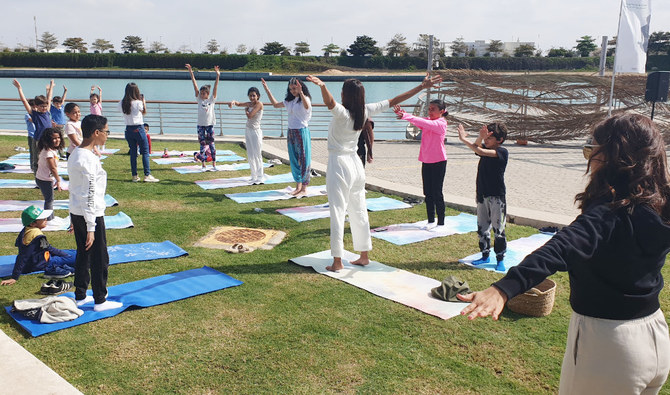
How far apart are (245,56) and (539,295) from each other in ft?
212

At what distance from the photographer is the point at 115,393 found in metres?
3.46

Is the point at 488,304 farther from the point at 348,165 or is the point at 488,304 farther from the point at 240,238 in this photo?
the point at 240,238

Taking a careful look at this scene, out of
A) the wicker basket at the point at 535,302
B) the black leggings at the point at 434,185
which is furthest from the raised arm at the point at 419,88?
the wicker basket at the point at 535,302

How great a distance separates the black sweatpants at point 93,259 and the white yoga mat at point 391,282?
82.9 inches

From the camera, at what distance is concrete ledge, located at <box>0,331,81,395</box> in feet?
10.8

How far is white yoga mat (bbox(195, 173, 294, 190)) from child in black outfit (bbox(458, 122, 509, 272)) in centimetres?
561

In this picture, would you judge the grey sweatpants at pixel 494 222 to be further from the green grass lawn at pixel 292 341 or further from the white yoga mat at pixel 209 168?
the white yoga mat at pixel 209 168

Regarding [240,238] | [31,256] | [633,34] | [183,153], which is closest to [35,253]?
[31,256]

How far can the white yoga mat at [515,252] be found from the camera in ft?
19.9

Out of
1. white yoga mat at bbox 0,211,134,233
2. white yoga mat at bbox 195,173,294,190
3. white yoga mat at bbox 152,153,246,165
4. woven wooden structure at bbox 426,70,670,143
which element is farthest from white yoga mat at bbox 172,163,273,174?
woven wooden structure at bbox 426,70,670,143

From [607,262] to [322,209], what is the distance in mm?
6670

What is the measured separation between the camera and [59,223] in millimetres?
7402

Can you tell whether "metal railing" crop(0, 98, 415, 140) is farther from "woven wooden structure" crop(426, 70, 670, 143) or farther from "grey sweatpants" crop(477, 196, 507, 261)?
"grey sweatpants" crop(477, 196, 507, 261)

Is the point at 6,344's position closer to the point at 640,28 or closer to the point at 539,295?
the point at 539,295
